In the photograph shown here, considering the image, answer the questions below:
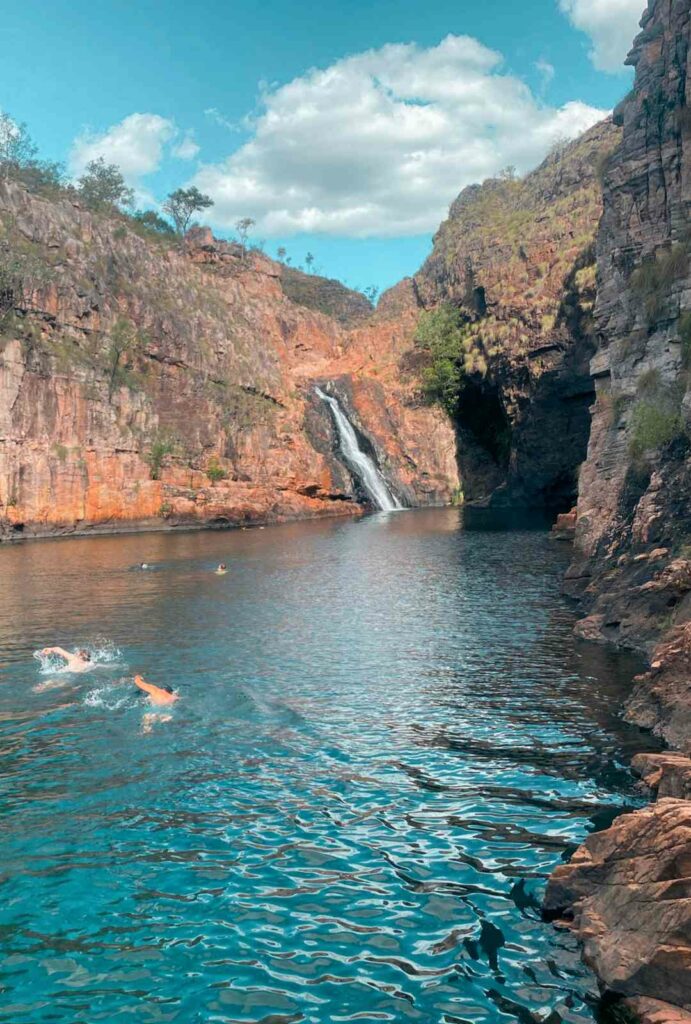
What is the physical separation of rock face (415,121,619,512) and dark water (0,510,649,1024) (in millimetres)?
43358

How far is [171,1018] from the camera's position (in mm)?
7496

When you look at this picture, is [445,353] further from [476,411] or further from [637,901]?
[637,901]

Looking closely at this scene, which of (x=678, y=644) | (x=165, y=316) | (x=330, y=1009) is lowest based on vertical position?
(x=330, y=1009)

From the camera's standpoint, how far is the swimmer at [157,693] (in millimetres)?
17969

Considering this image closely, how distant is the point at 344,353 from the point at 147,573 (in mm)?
93139

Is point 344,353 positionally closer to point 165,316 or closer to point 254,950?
point 165,316

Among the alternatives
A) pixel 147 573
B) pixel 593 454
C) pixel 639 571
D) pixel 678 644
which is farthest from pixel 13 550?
pixel 678 644

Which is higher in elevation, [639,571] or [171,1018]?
[639,571]

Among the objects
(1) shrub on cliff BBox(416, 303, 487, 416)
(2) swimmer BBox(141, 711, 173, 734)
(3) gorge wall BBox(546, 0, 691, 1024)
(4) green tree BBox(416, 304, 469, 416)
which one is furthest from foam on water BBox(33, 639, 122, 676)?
(4) green tree BBox(416, 304, 469, 416)

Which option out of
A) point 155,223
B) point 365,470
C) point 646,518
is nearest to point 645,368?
point 646,518

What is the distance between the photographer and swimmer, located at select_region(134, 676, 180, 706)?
1797 cm

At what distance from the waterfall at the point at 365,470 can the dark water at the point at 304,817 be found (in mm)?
73410

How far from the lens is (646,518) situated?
24.5 meters

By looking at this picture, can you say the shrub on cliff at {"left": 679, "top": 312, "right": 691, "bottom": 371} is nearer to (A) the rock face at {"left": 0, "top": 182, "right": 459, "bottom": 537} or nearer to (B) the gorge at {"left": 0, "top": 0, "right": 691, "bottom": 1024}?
(B) the gorge at {"left": 0, "top": 0, "right": 691, "bottom": 1024}
